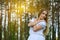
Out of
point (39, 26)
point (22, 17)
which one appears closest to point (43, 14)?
point (39, 26)

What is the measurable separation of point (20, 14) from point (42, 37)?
375 mm

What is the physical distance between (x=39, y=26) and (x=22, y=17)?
227 mm

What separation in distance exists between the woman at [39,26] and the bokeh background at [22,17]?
0.15 ft

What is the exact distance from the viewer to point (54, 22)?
343cm

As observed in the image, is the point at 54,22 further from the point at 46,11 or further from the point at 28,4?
the point at 28,4

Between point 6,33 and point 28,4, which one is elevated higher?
point 28,4

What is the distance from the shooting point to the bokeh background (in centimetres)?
342

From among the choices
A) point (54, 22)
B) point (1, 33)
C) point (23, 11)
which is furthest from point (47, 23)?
point (1, 33)

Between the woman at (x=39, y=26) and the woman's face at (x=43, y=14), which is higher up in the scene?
the woman's face at (x=43, y=14)

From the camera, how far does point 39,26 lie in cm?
343

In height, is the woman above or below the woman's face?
below

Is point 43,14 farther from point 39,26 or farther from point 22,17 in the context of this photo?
point 22,17

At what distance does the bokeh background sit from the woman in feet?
0.15

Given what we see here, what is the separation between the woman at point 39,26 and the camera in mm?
3422
